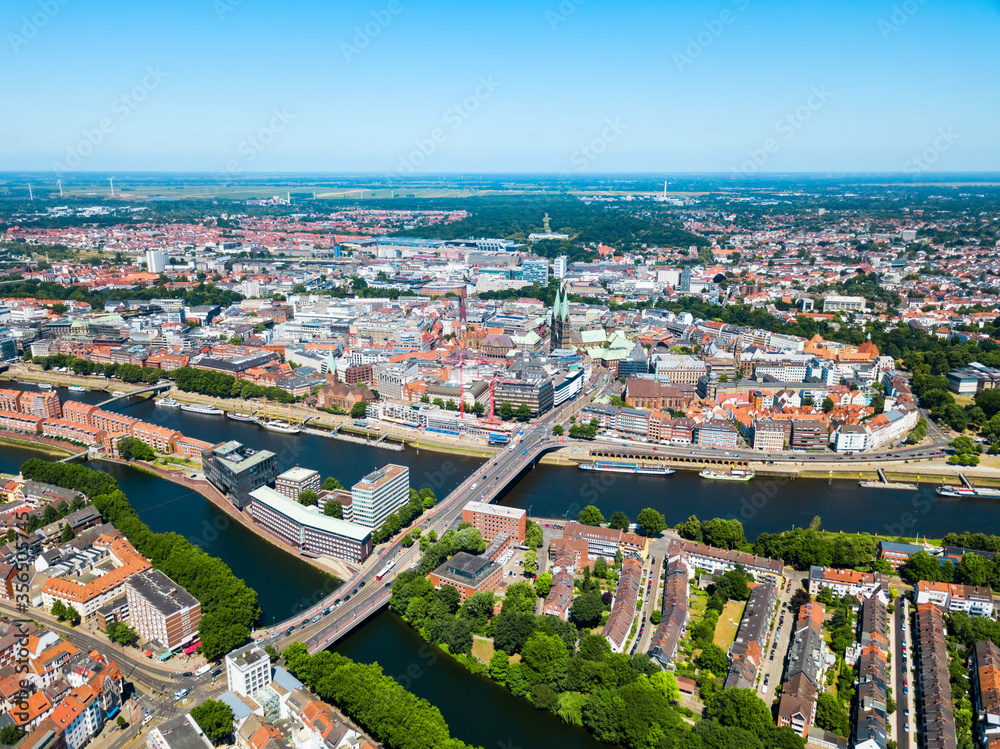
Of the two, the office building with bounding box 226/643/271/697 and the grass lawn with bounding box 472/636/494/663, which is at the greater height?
the office building with bounding box 226/643/271/697

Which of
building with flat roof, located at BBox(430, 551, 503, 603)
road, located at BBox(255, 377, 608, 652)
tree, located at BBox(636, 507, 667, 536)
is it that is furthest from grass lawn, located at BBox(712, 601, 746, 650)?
road, located at BBox(255, 377, 608, 652)

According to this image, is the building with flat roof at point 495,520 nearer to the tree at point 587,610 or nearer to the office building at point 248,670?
the tree at point 587,610

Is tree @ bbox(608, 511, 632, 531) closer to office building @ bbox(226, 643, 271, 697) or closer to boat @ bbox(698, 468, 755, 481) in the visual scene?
boat @ bbox(698, 468, 755, 481)

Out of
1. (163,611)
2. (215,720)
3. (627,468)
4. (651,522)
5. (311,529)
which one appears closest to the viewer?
(215,720)

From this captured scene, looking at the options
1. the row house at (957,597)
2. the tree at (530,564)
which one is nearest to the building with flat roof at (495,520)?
the tree at (530,564)

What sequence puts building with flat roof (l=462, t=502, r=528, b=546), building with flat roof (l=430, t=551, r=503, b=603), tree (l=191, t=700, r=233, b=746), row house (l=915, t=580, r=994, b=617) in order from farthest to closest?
building with flat roof (l=462, t=502, r=528, b=546) → building with flat roof (l=430, t=551, r=503, b=603) → row house (l=915, t=580, r=994, b=617) → tree (l=191, t=700, r=233, b=746)

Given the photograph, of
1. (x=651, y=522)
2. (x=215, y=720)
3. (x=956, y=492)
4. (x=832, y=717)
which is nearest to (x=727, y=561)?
(x=651, y=522)

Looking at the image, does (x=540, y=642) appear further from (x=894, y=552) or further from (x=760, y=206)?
(x=760, y=206)

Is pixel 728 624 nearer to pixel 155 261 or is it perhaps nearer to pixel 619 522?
pixel 619 522
